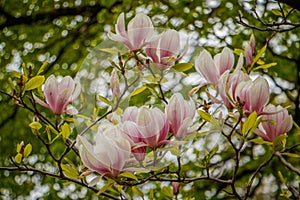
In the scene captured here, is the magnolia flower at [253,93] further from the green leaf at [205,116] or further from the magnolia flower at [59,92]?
the magnolia flower at [59,92]

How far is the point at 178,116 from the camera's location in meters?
0.60

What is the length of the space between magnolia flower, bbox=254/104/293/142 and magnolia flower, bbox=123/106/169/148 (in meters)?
0.15

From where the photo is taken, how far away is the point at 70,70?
2.06 m

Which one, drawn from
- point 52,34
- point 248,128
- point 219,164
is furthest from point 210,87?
point 52,34

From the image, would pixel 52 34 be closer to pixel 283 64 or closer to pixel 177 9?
pixel 177 9

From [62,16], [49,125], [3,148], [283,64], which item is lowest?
[3,148]

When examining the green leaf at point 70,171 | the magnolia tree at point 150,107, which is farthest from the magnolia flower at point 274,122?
the green leaf at point 70,171

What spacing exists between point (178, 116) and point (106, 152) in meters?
0.09

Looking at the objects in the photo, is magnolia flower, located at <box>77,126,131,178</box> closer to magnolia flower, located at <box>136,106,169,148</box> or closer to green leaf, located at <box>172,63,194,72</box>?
magnolia flower, located at <box>136,106,169,148</box>

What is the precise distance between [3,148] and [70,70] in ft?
1.46

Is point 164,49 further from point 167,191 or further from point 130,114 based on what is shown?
point 167,191

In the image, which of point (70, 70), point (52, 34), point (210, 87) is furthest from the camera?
point (52, 34)

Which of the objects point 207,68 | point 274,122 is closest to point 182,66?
point 207,68

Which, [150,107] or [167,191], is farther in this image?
[167,191]
